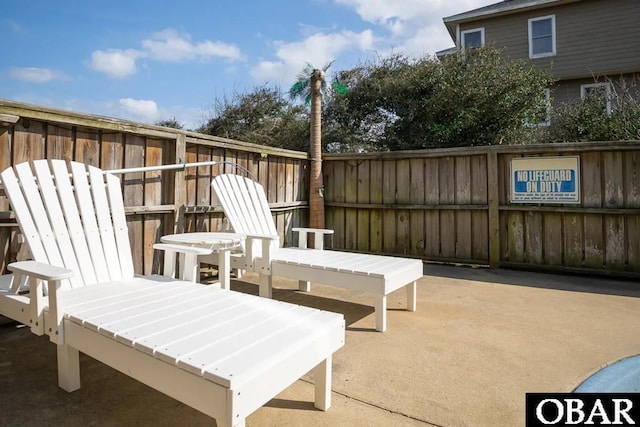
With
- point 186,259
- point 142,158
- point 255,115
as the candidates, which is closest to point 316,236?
point 186,259

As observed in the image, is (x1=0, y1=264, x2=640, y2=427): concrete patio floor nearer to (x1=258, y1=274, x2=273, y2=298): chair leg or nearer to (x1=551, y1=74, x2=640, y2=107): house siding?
(x1=258, y1=274, x2=273, y2=298): chair leg

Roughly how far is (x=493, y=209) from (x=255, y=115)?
7.67 meters

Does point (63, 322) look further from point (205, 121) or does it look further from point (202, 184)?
point (205, 121)

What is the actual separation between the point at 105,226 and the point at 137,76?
291 inches

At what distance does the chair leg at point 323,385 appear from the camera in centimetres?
167

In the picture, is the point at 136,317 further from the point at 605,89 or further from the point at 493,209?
→ the point at 605,89

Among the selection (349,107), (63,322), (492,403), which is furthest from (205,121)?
(492,403)

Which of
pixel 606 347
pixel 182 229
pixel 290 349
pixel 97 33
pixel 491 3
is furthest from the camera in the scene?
pixel 491 3

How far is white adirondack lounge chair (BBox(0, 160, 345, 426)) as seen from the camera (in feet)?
4.11

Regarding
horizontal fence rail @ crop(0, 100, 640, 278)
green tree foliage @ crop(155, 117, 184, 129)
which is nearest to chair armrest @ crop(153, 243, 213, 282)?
horizontal fence rail @ crop(0, 100, 640, 278)

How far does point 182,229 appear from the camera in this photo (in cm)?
374

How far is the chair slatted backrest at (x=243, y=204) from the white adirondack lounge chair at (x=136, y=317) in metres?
1.15

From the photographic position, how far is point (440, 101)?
7316 millimetres

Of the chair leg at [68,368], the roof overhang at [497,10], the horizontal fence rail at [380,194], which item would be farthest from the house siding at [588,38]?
the chair leg at [68,368]
